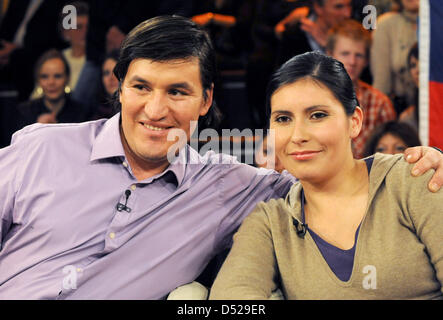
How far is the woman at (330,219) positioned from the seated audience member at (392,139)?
47.0 inches

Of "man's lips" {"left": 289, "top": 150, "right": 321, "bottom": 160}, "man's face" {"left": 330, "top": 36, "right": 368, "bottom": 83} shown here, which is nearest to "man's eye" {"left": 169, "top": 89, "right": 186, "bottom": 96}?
"man's lips" {"left": 289, "top": 150, "right": 321, "bottom": 160}

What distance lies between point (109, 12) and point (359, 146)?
1.74m

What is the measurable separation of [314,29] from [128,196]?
6.24ft

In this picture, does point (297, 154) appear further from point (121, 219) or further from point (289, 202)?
point (121, 219)

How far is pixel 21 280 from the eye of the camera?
162 centimetres

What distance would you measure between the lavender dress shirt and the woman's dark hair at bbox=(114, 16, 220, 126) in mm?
238

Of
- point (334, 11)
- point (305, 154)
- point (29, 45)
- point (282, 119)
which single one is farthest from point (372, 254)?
point (29, 45)

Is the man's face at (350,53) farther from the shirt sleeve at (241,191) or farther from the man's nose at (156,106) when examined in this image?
the man's nose at (156,106)

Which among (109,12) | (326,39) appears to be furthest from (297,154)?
(109,12)

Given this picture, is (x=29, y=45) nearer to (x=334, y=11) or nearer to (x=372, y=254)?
(x=334, y=11)

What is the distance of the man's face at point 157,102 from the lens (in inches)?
65.4

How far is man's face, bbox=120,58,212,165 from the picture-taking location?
5.45 feet

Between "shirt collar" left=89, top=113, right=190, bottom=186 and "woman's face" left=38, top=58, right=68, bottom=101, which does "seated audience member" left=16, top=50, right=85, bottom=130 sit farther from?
"shirt collar" left=89, top=113, right=190, bottom=186

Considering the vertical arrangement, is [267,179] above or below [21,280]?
above
